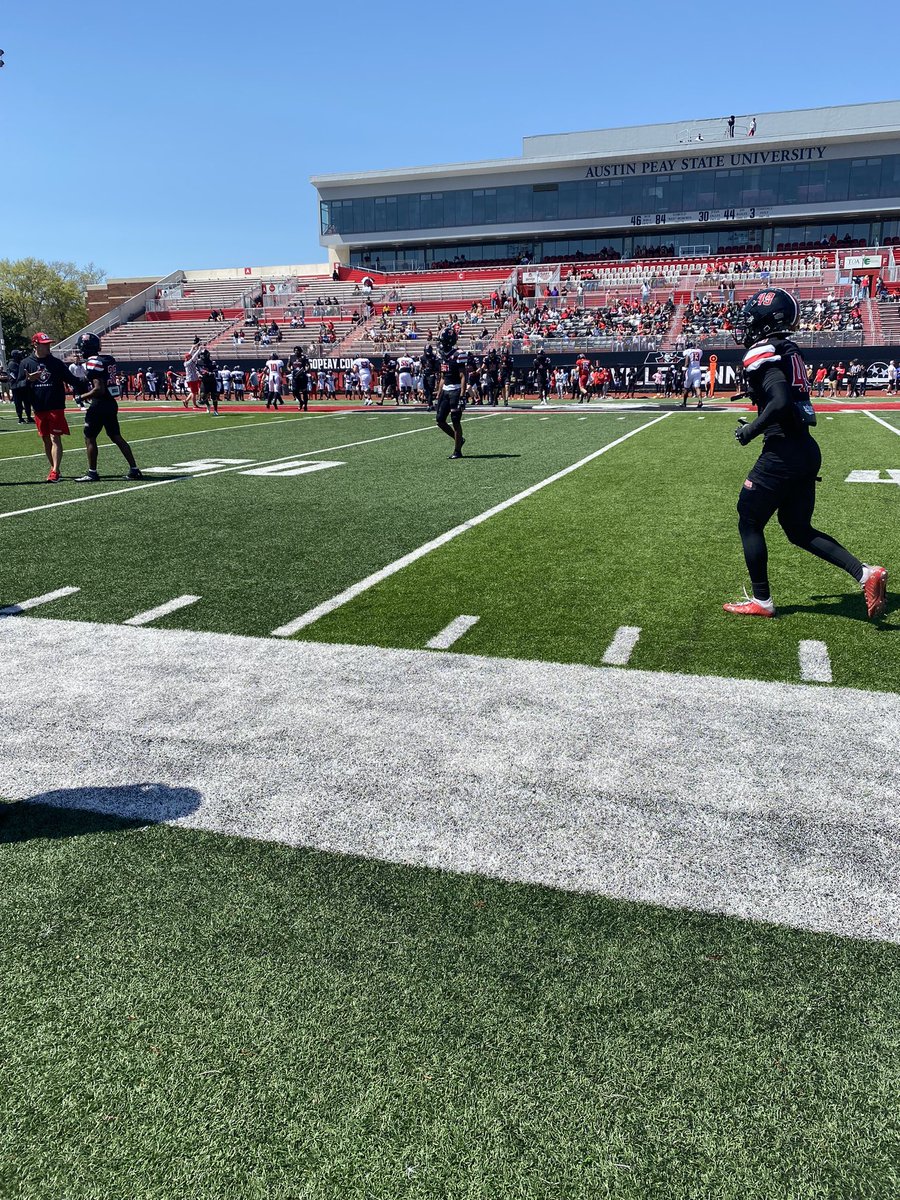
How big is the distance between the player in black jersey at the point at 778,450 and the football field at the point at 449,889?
302mm

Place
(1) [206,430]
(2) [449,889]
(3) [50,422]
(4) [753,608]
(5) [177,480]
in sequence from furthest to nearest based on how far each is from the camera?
1. (1) [206,430]
2. (5) [177,480]
3. (3) [50,422]
4. (4) [753,608]
5. (2) [449,889]

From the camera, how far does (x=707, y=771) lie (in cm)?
345

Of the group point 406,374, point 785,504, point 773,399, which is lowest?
point 785,504

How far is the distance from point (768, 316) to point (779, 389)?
1.56ft

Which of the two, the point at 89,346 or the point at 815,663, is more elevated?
the point at 89,346

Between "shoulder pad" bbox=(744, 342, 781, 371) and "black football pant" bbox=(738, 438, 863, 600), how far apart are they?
49cm

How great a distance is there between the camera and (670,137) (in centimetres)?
6128

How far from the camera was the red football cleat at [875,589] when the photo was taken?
5.11m

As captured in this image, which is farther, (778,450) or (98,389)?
(98,389)

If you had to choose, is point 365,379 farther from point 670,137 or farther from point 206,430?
point 670,137

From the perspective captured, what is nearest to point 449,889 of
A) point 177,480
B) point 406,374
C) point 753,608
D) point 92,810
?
point 92,810

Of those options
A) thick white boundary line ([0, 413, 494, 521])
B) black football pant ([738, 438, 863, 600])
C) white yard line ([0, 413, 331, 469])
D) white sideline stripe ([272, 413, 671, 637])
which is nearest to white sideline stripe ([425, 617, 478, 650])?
white sideline stripe ([272, 413, 671, 637])

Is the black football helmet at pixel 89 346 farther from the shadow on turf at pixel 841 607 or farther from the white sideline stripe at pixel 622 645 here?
the shadow on turf at pixel 841 607

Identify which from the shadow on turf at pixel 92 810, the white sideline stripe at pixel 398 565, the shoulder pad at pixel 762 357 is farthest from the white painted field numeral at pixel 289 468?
the shadow on turf at pixel 92 810
